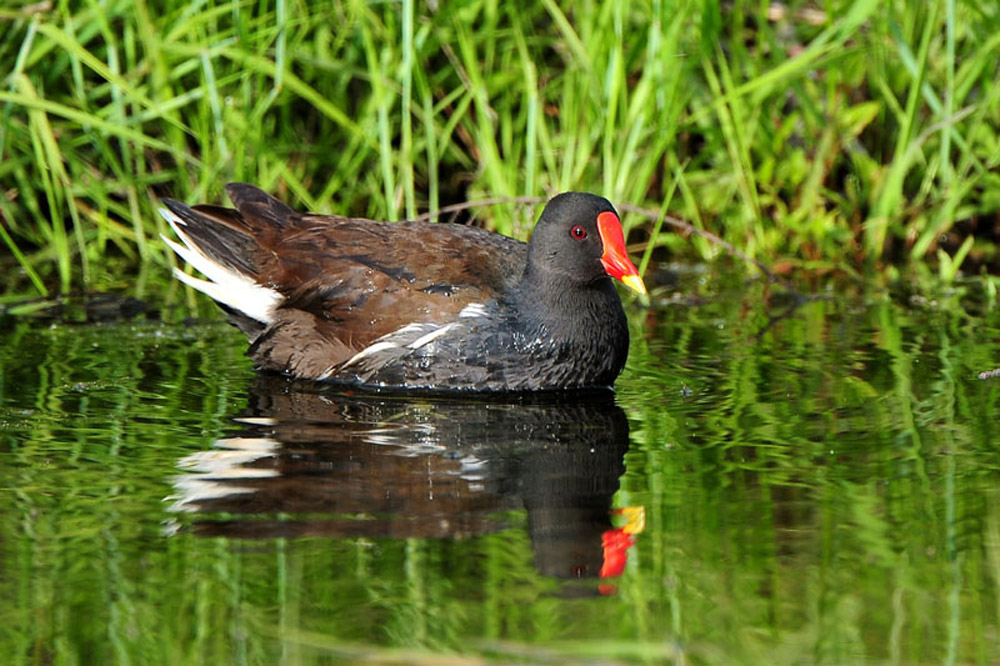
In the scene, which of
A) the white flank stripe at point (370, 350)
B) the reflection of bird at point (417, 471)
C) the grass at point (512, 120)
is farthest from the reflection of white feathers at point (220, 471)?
the grass at point (512, 120)

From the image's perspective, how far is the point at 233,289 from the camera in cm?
508

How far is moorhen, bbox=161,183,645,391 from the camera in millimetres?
4691

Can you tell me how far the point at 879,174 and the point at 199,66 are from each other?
2.94 metres

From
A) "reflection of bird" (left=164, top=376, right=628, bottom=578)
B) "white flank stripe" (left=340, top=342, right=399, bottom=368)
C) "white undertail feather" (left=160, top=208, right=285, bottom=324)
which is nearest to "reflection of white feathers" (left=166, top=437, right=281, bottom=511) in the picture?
"reflection of bird" (left=164, top=376, right=628, bottom=578)

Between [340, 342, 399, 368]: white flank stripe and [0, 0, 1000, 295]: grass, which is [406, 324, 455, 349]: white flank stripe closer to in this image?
[340, 342, 399, 368]: white flank stripe

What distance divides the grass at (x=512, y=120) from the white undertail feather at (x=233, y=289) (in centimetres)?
80

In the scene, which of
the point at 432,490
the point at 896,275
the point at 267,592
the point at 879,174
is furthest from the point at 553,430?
the point at 879,174

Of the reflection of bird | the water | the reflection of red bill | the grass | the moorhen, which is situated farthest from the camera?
the grass

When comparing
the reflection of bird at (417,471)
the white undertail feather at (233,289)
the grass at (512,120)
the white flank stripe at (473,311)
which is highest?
the grass at (512,120)

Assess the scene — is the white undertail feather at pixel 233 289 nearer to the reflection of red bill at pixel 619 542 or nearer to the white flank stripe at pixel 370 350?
the white flank stripe at pixel 370 350

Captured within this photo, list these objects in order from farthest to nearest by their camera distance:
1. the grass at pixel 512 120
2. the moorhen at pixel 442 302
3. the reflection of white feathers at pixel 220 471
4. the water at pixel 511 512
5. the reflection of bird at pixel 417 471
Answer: the grass at pixel 512 120
the moorhen at pixel 442 302
the reflection of white feathers at pixel 220 471
the reflection of bird at pixel 417 471
the water at pixel 511 512

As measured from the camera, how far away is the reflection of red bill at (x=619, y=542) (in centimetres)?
297

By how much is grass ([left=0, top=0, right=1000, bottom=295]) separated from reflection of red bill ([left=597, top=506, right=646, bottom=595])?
7.85ft

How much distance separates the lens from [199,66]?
19.6ft
